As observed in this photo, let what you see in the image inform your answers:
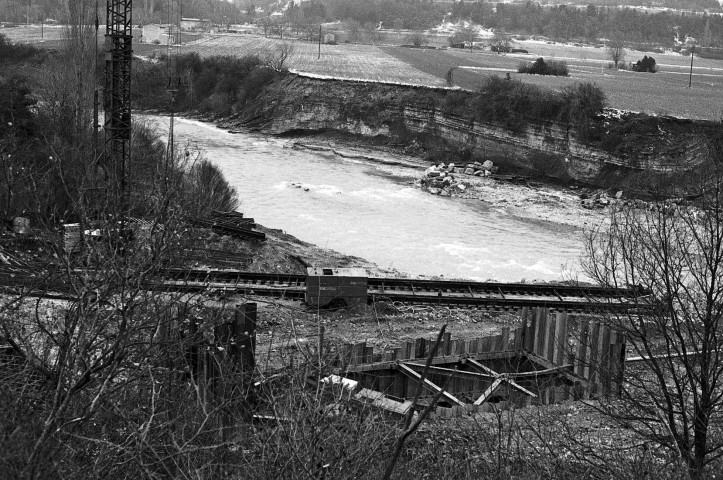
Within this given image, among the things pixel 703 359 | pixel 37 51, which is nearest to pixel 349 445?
pixel 703 359

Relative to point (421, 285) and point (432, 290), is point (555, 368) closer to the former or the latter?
point (432, 290)

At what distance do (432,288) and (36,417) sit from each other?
1408cm

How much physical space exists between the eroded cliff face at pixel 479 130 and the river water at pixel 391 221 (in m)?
5.62

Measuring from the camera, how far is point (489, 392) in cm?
1201

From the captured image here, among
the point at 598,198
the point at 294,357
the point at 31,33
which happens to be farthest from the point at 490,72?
the point at 294,357

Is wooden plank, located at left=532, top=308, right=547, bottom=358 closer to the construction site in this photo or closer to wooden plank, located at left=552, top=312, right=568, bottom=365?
the construction site

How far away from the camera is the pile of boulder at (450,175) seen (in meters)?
37.8

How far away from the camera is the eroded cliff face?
39.8 meters

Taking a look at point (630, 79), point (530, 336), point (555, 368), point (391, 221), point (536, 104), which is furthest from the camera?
point (630, 79)

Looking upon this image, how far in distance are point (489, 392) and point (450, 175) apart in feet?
95.2

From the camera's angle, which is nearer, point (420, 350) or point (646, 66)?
point (420, 350)

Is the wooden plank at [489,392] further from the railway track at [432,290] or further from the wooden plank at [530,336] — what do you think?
the railway track at [432,290]

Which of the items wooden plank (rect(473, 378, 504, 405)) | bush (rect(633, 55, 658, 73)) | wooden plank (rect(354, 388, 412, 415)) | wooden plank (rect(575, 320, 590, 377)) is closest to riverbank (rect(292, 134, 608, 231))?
wooden plank (rect(575, 320, 590, 377))

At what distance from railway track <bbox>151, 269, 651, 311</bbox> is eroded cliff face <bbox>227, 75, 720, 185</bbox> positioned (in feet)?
49.0
